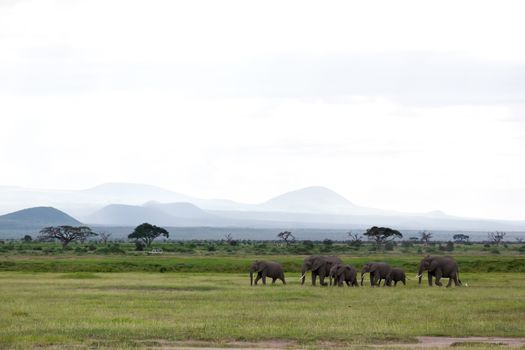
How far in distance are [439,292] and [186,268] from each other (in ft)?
94.3

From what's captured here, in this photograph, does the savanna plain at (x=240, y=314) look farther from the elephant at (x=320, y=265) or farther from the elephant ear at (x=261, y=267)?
the elephant at (x=320, y=265)

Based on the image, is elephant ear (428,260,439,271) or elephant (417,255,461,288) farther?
elephant ear (428,260,439,271)

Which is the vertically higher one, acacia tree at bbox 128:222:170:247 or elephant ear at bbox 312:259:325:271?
acacia tree at bbox 128:222:170:247

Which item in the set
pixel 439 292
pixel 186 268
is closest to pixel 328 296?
pixel 439 292

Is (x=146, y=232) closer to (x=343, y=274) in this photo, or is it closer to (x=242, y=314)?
(x=343, y=274)

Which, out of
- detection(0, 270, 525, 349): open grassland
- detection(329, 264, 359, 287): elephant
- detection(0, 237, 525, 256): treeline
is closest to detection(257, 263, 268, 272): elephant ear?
detection(329, 264, 359, 287): elephant

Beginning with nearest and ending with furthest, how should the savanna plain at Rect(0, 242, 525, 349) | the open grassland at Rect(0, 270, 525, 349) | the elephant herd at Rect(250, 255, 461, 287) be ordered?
the savanna plain at Rect(0, 242, 525, 349), the open grassland at Rect(0, 270, 525, 349), the elephant herd at Rect(250, 255, 461, 287)

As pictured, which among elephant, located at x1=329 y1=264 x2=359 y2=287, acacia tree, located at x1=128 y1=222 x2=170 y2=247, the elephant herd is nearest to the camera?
elephant, located at x1=329 y1=264 x2=359 y2=287

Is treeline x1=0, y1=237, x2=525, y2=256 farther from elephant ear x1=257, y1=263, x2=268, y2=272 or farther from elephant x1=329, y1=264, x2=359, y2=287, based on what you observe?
elephant x1=329, y1=264, x2=359, y2=287

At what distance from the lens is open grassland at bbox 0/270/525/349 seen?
2472 cm

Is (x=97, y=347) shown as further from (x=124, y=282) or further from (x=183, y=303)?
(x=124, y=282)

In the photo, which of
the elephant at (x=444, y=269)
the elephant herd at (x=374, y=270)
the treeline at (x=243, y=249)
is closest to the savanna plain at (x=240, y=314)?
the elephant at (x=444, y=269)

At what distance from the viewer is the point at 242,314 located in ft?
100.0

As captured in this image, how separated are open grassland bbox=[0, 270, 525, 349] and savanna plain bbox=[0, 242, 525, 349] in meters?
0.03
